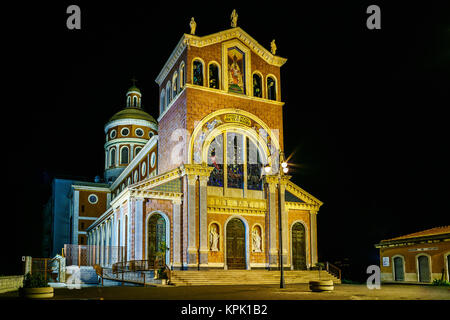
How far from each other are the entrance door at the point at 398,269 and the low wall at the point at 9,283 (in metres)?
22.2

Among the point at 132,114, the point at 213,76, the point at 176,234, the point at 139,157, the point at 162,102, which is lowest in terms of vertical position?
the point at 176,234

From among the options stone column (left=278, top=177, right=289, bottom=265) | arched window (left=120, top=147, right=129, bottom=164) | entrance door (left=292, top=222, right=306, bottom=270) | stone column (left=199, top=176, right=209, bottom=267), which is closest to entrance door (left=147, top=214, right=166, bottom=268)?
stone column (left=199, top=176, right=209, bottom=267)

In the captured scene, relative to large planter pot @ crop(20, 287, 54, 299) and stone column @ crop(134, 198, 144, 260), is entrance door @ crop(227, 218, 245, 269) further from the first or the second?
large planter pot @ crop(20, 287, 54, 299)

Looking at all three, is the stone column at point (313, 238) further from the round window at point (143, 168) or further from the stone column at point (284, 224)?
the round window at point (143, 168)

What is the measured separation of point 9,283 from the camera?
21.0m

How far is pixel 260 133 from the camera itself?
33656 mm

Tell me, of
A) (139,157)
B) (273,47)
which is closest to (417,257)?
(273,47)

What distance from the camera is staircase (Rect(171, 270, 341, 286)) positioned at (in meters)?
26.3

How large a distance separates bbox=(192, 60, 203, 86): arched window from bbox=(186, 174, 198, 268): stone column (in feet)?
21.7

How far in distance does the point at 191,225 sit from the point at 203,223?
0.78 meters

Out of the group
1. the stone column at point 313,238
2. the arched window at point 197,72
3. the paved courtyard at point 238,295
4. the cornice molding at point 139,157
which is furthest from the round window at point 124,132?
the paved courtyard at point 238,295

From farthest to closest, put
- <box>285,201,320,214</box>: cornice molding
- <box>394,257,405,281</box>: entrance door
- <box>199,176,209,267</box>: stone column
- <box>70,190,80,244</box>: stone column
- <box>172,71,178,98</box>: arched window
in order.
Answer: <box>70,190,80,244</box>: stone column, <box>172,71,178,98</box>: arched window, <box>285,201,320,214</box>: cornice molding, <box>394,257,405,281</box>: entrance door, <box>199,176,209,267</box>: stone column

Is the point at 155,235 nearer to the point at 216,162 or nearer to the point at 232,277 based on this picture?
the point at 232,277

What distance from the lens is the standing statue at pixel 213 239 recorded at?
3083 centimetres
